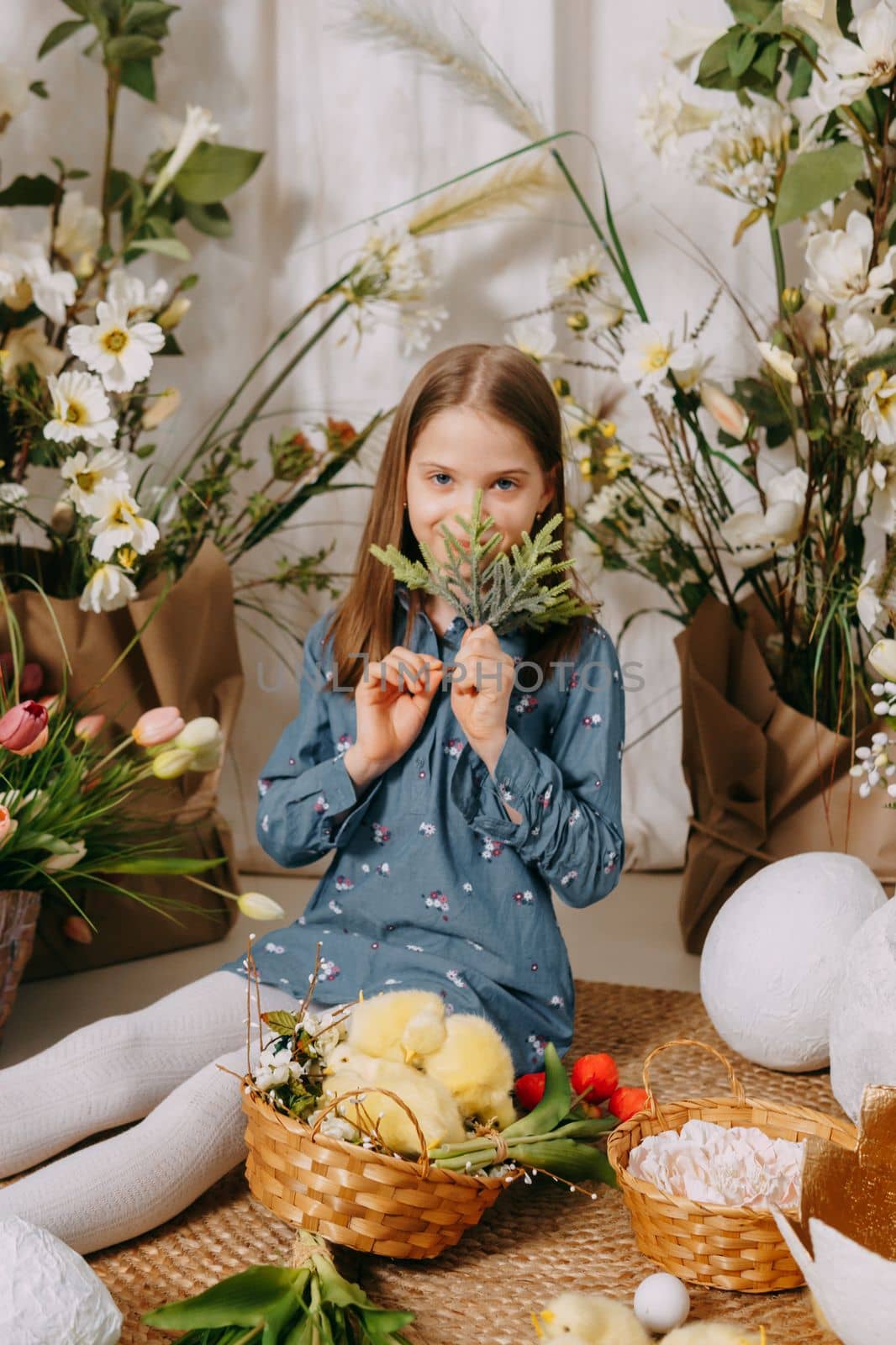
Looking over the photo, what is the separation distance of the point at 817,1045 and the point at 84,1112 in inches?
28.1

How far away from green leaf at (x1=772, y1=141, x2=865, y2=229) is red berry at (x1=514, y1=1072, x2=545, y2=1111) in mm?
860

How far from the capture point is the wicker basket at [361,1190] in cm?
97

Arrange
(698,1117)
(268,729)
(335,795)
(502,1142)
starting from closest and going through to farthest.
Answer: (502,1142)
(698,1117)
(335,795)
(268,729)

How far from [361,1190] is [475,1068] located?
5.5 inches

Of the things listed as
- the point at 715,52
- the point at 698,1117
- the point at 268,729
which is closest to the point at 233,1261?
the point at 698,1117

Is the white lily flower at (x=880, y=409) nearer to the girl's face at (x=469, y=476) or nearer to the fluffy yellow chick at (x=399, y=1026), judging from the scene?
the girl's face at (x=469, y=476)

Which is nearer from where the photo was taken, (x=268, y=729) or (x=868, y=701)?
(x=868, y=701)

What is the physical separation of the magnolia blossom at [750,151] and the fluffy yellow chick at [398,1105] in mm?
1024

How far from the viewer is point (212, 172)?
1832mm

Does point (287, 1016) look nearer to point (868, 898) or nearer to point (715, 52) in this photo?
point (868, 898)

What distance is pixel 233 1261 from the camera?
1070 millimetres

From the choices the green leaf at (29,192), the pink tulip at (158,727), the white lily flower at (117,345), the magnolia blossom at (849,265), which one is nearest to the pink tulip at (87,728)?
the pink tulip at (158,727)

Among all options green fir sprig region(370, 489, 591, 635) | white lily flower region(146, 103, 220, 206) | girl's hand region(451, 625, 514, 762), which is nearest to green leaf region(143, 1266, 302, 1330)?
girl's hand region(451, 625, 514, 762)

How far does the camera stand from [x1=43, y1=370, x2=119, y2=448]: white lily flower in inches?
56.1
